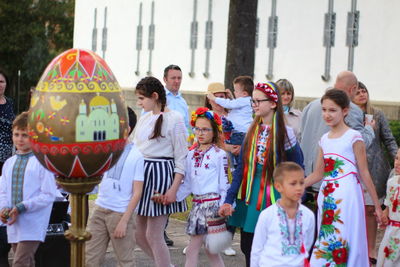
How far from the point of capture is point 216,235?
6621 millimetres

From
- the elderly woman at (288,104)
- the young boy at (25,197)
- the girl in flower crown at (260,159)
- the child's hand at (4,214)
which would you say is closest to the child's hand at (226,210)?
the girl in flower crown at (260,159)

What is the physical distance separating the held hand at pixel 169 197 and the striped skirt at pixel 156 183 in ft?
0.18

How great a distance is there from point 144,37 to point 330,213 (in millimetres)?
24176

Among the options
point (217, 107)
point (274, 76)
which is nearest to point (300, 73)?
point (274, 76)

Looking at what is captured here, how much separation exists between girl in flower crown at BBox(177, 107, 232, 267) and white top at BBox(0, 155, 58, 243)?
1.27 m

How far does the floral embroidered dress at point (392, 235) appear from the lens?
7117 millimetres

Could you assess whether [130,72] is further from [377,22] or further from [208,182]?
[208,182]

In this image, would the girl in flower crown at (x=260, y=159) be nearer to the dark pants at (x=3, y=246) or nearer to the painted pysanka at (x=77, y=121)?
the dark pants at (x=3, y=246)

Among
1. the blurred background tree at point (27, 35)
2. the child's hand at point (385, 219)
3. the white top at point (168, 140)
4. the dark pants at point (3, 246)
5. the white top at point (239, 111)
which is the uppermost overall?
the blurred background tree at point (27, 35)

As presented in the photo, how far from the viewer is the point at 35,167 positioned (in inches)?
238

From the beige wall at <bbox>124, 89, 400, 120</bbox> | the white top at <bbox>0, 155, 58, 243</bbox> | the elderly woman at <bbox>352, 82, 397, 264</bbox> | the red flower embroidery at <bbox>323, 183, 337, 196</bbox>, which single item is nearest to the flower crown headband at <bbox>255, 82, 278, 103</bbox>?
the red flower embroidery at <bbox>323, 183, 337, 196</bbox>

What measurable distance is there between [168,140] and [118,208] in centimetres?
100

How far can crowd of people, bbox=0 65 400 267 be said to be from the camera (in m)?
5.39

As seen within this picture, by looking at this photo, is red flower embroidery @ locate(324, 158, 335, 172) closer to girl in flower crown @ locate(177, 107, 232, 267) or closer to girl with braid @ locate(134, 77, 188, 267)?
girl in flower crown @ locate(177, 107, 232, 267)
